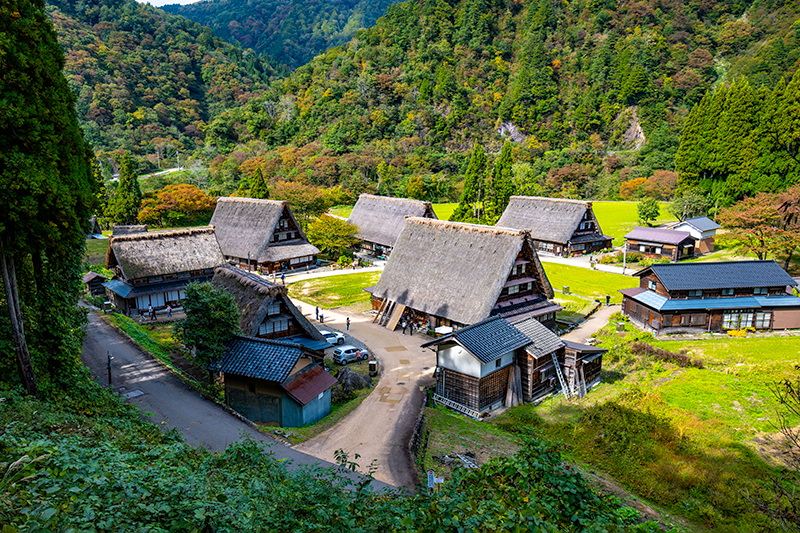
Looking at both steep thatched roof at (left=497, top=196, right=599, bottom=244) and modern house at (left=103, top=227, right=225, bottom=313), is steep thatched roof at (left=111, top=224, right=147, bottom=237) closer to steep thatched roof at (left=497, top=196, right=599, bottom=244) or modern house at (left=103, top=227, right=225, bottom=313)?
modern house at (left=103, top=227, right=225, bottom=313)

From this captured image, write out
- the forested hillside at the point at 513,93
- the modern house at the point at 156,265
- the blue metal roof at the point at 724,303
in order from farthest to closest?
1. the forested hillside at the point at 513,93
2. the modern house at the point at 156,265
3. the blue metal roof at the point at 724,303

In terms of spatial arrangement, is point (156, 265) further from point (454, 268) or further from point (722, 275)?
point (722, 275)

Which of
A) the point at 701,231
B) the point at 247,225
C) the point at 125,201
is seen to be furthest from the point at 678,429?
the point at 125,201

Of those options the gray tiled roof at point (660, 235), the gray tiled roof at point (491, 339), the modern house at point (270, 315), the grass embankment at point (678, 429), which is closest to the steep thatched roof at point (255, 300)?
the modern house at point (270, 315)

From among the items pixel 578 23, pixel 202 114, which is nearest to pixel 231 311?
pixel 202 114

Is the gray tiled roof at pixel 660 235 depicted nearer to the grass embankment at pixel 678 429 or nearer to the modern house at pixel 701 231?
the modern house at pixel 701 231

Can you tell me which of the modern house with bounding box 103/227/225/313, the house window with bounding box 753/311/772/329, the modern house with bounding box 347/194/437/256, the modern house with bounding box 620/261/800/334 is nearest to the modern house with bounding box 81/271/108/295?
the modern house with bounding box 103/227/225/313

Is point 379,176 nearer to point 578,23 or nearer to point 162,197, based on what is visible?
point 162,197
